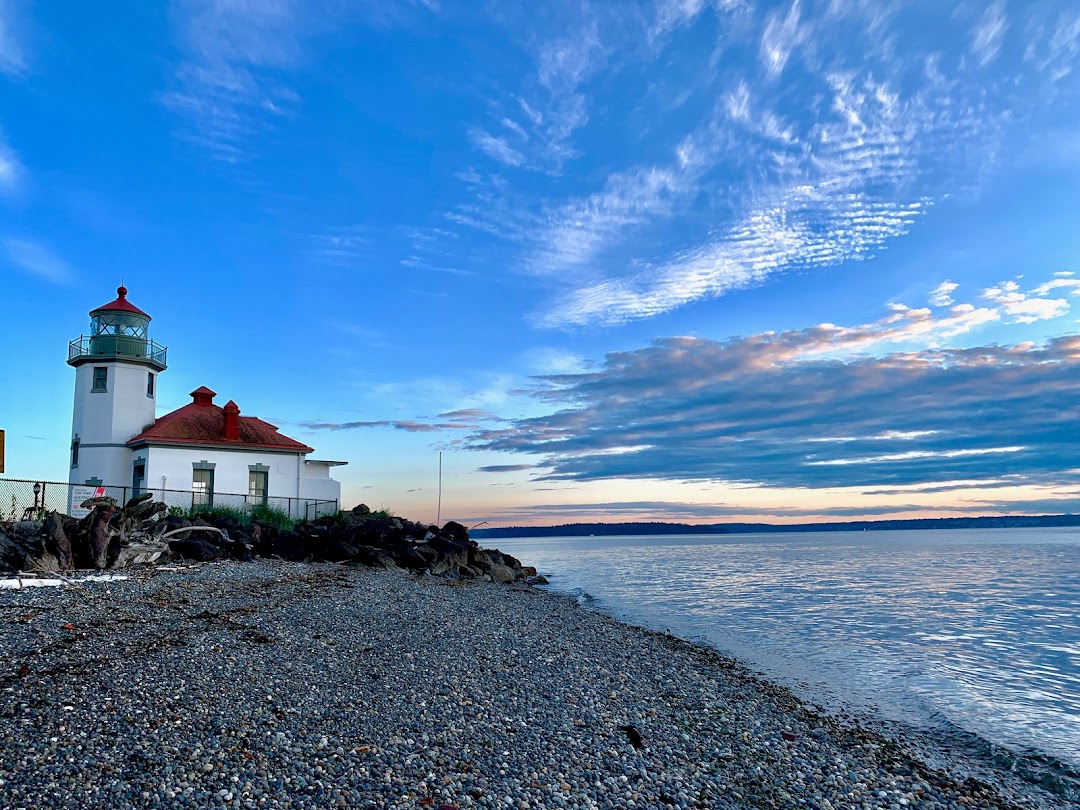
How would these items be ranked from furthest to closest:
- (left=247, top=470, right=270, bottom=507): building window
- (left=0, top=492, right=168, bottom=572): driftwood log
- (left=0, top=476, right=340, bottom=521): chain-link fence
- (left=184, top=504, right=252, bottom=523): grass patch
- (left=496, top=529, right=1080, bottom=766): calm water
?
(left=247, top=470, right=270, bottom=507): building window
(left=184, top=504, right=252, bottom=523): grass patch
(left=0, top=476, right=340, bottom=521): chain-link fence
(left=0, top=492, right=168, bottom=572): driftwood log
(left=496, top=529, right=1080, bottom=766): calm water

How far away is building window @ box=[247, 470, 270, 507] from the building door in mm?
4691

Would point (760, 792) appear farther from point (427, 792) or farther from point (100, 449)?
point (100, 449)

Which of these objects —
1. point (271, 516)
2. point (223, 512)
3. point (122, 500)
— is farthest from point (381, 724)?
point (122, 500)

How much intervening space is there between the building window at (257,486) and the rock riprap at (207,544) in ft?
12.1

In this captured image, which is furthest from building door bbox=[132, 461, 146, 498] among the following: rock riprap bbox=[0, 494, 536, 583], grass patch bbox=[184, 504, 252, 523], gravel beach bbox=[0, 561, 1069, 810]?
gravel beach bbox=[0, 561, 1069, 810]

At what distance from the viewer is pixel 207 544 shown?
65.0 feet

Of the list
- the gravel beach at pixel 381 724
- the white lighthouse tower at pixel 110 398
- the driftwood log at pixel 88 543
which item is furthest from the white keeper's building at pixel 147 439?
the gravel beach at pixel 381 724

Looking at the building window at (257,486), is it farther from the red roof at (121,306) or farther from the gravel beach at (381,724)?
the gravel beach at (381,724)

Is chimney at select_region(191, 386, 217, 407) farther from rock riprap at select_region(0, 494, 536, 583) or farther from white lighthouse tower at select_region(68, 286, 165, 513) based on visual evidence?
rock riprap at select_region(0, 494, 536, 583)

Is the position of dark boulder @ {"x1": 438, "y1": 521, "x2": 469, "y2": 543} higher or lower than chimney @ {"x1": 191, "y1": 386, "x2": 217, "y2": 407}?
lower

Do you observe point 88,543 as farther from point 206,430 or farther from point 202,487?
point 206,430

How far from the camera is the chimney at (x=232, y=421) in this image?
35.8 m

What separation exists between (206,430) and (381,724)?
108 ft

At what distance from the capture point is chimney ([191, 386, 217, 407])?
125 ft
